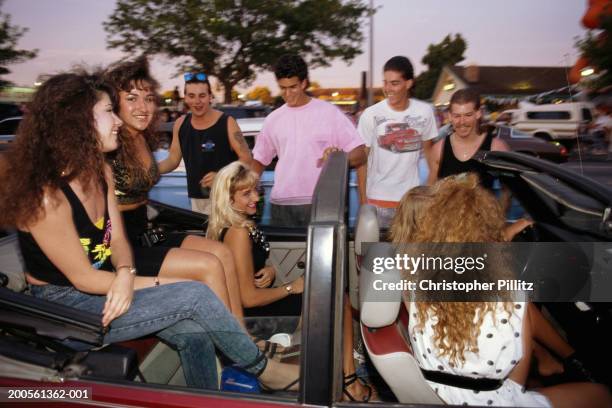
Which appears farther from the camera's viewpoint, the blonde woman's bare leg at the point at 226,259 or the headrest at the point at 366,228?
the blonde woman's bare leg at the point at 226,259

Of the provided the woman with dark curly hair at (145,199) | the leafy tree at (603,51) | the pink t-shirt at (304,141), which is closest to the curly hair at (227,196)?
the woman with dark curly hair at (145,199)

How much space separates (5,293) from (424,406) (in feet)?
4.33

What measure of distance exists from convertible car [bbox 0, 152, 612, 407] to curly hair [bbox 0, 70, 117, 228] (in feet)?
0.97

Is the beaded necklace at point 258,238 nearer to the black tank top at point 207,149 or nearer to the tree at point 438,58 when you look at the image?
the black tank top at point 207,149

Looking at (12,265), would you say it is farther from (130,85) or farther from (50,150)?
(130,85)

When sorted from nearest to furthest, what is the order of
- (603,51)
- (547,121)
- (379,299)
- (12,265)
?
(379,299) < (12,265) < (603,51) < (547,121)

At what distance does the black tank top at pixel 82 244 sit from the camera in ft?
5.99

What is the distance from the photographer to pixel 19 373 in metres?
1.54

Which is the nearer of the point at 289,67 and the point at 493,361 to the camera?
the point at 493,361

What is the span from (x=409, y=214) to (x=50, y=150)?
50.1 inches

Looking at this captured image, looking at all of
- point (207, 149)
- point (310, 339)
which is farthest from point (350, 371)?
point (207, 149)

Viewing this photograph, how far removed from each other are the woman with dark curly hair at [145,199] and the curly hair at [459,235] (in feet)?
3.33

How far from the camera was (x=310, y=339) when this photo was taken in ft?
4.39

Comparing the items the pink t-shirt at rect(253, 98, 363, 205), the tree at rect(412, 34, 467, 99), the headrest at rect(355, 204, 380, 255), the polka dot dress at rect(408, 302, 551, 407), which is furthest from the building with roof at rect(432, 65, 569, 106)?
the polka dot dress at rect(408, 302, 551, 407)
